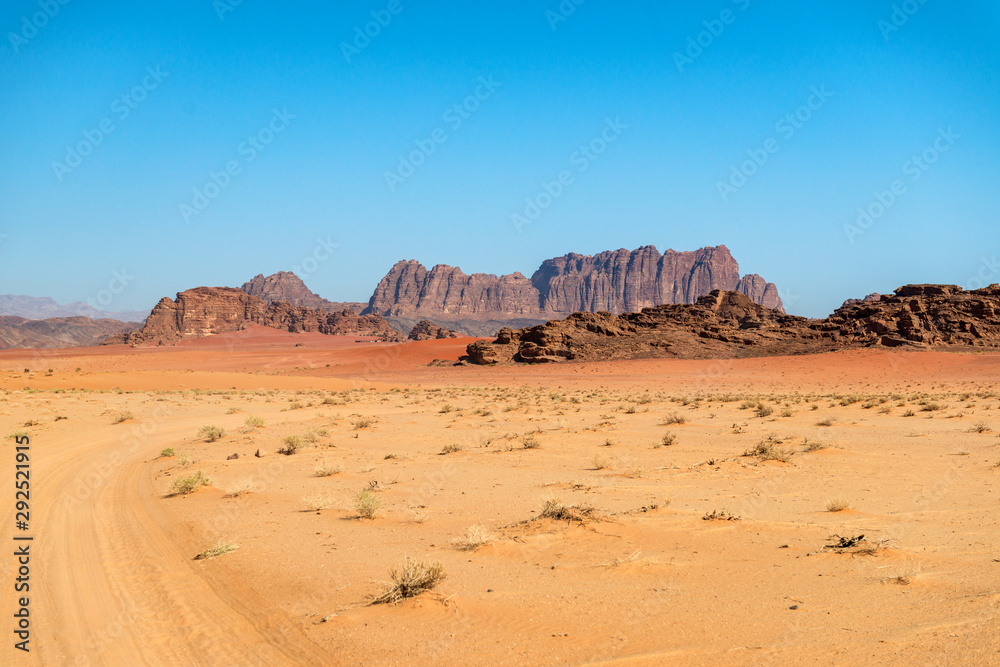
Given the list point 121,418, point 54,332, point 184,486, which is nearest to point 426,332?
point 121,418

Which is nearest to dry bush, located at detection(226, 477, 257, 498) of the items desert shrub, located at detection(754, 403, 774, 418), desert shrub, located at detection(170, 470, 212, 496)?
desert shrub, located at detection(170, 470, 212, 496)

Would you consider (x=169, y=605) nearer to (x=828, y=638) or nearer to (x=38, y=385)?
(x=828, y=638)

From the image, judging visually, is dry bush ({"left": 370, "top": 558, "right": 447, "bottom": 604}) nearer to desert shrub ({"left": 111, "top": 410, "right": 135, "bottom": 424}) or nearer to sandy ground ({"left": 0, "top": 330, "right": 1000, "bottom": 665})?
sandy ground ({"left": 0, "top": 330, "right": 1000, "bottom": 665})

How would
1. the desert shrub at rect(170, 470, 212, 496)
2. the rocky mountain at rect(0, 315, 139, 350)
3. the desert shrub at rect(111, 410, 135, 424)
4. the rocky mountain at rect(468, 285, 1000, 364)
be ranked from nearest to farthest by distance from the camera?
the desert shrub at rect(170, 470, 212, 496) → the desert shrub at rect(111, 410, 135, 424) → the rocky mountain at rect(468, 285, 1000, 364) → the rocky mountain at rect(0, 315, 139, 350)

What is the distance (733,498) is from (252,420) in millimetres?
15954

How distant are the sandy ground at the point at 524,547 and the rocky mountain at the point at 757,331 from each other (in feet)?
128

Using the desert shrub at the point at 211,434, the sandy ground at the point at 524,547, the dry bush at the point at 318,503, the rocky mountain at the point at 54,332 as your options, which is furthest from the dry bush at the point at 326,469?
the rocky mountain at the point at 54,332

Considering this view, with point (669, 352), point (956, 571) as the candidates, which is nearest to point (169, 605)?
point (956, 571)

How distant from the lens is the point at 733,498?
9.21 metres

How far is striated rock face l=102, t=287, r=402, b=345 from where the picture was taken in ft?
387

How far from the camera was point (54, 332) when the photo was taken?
163 metres

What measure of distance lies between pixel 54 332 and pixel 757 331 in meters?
178

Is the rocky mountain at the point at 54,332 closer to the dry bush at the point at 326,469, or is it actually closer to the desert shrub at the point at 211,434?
the desert shrub at the point at 211,434

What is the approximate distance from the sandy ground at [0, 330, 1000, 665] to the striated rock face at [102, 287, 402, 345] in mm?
111855
